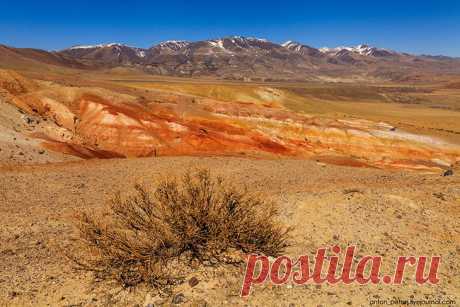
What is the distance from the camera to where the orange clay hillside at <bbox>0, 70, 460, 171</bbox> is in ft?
92.2

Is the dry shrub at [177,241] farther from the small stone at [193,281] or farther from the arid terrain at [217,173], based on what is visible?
the arid terrain at [217,173]

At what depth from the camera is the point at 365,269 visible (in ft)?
24.4

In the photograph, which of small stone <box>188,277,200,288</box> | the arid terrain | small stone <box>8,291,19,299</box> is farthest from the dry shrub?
small stone <box>8,291,19,299</box>

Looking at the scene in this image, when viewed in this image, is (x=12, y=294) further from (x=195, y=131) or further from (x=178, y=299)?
(x=195, y=131)

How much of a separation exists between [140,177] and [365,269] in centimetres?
1038

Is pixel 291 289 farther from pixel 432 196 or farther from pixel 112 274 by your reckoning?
pixel 432 196

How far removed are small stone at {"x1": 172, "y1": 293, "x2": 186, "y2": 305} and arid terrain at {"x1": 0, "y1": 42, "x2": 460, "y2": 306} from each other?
0.10 feet

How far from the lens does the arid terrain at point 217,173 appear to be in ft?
22.4

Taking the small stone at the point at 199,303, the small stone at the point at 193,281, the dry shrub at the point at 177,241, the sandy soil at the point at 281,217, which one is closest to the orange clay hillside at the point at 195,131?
the sandy soil at the point at 281,217

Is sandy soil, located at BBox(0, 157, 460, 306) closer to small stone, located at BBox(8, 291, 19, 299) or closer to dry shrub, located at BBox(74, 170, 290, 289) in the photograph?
small stone, located at BBox(8, 291, 19, 299)

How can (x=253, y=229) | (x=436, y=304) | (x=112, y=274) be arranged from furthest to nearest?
(x=253, y=229) → (x=112, y=274) → (x=436, y=304)

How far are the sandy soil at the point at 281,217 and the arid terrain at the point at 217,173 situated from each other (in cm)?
3

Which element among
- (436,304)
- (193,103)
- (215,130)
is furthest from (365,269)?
(193,103)

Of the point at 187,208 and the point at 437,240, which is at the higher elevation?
the point at 187,208
